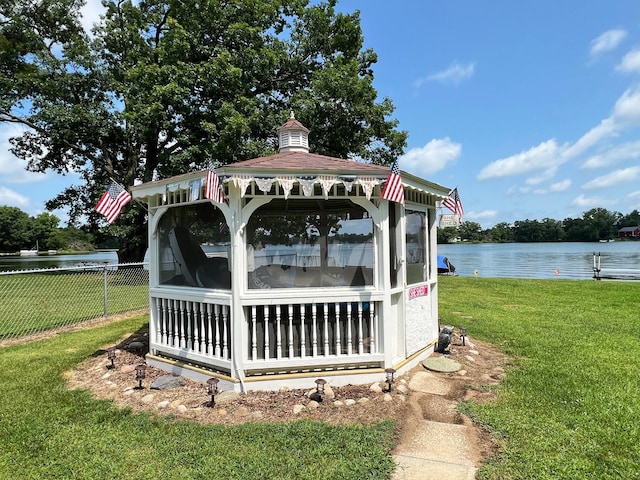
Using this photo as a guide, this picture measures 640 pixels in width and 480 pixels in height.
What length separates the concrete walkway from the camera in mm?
2740

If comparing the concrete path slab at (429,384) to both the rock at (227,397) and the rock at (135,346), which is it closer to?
the rock at (227,397)

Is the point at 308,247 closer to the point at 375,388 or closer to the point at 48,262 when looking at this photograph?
the point at 375,388

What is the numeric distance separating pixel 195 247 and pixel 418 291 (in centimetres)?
311

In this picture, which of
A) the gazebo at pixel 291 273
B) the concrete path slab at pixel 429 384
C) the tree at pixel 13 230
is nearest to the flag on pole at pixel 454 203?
the gazebo at pixel 291 273

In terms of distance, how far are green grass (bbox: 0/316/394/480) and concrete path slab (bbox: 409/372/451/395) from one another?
40.9 inches

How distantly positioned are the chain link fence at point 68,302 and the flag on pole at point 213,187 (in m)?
3.91

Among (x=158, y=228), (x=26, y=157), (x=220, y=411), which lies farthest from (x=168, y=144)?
(x=220, y=411)

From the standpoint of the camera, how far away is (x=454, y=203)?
5.80 metres

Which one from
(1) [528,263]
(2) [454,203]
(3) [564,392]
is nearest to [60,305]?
(2) [454,203]

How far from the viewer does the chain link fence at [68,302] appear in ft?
27.2

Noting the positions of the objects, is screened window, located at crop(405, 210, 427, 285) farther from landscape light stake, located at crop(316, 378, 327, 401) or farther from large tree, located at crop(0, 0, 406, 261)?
large tree, located at crop(0, 0, 406, 261)

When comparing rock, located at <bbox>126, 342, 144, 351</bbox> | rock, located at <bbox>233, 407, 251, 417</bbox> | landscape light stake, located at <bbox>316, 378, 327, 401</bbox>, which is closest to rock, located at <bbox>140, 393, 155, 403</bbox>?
rock, located at <bbox>233, 407, 251, 417</bbox>

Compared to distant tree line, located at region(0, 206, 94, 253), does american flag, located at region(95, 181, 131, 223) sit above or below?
below

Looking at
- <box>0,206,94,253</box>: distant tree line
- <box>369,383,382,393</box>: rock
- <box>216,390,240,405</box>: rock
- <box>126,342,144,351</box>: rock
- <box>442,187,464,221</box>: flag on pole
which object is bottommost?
<box>216,390,240,405</box>: rock
